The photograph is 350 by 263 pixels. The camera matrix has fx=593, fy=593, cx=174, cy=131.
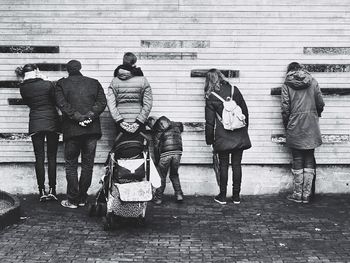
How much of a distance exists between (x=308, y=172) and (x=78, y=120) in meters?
3.78

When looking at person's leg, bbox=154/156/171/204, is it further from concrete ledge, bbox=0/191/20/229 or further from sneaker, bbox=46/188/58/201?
concrete ledge, bbox=0/191/20/229

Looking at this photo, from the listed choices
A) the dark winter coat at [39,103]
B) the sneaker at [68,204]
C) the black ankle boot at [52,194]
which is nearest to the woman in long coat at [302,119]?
the sneaker at [68,204]

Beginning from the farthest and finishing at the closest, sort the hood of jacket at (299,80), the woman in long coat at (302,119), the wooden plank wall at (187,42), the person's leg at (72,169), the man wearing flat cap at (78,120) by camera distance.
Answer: the wooden plank wall at (187,42), the woman in long coat at (302,119), the hood of jacket at (299,80), the person's leg at (72,169), the man wearing flat cap at (78,120)

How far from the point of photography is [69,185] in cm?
922

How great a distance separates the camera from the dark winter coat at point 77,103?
900 cm

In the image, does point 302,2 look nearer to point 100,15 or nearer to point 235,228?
point 100,15

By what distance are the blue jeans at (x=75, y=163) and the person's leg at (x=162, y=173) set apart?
109cm

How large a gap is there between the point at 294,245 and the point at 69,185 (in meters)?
3.68

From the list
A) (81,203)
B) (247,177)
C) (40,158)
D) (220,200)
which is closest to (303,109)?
(247,177)

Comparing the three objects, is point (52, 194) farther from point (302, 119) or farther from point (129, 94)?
point (302, 119)

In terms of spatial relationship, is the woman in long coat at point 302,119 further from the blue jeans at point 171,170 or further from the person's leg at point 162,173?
the person's leg at point 162,173

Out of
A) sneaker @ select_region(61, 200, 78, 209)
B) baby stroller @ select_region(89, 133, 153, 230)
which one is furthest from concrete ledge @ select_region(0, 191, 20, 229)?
baby stroller @ select_region(89, 133, 153, 230)

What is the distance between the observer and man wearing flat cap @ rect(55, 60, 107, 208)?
900 centimetres

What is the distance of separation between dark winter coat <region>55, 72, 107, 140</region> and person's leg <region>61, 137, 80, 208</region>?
163 millimetres
